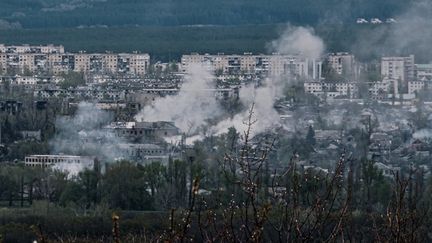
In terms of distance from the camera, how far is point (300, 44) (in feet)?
117

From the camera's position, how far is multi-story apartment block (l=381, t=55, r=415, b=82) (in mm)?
31577

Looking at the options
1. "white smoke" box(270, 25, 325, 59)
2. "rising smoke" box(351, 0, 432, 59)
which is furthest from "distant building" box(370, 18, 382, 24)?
"white smoke" box(270, 25, 325, 59)

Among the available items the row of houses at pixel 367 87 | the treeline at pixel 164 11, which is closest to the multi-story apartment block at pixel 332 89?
the row of houses at pixel 367 87

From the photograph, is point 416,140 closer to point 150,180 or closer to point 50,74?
point 150,180

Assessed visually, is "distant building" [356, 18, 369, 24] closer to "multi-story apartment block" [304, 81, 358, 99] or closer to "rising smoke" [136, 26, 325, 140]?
"rising smoke" [136, 26, 325, 140]

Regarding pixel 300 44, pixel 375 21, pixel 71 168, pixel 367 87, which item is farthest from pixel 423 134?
pixel 375 21

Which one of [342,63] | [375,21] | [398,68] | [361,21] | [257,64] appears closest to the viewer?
[398,68]

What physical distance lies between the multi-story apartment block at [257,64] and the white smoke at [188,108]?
113 inches

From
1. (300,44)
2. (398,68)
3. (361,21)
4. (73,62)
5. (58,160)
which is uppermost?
(361,21)

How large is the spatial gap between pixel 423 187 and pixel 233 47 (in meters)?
23.4

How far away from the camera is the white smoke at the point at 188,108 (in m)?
25.9

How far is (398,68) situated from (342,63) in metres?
1.72

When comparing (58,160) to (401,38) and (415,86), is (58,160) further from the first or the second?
(401,38)

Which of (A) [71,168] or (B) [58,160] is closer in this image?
(A) [71,168]
